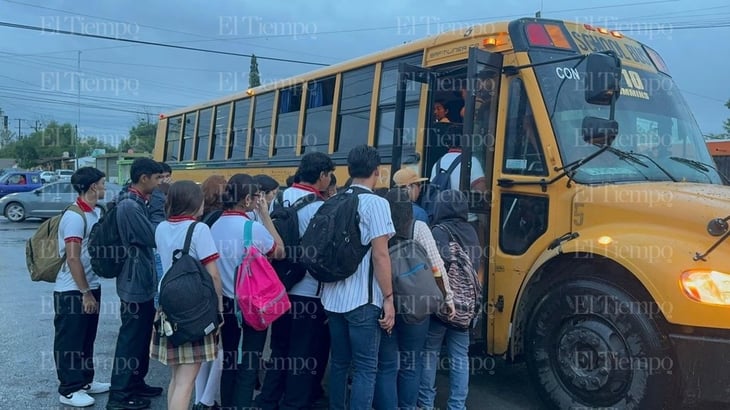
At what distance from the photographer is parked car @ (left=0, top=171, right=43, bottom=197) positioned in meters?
23.7

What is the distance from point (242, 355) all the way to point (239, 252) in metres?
0.73

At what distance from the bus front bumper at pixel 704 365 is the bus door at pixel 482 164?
1.55m

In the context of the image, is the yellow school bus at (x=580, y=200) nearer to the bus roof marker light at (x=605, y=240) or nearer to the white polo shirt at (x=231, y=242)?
the bus roof marker light at (x=605, y=240)

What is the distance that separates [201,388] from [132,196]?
1575 mm

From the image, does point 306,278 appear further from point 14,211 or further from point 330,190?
point 14,211

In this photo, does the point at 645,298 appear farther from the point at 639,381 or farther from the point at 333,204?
the point at 333,204

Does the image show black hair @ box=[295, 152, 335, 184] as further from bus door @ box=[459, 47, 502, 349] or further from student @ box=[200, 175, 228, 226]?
bus door @ box=[459, 47, 502, 349]

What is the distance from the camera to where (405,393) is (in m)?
3.97

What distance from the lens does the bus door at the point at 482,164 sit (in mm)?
4609

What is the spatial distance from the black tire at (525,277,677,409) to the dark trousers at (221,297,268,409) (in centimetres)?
202

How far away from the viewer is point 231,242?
390cm

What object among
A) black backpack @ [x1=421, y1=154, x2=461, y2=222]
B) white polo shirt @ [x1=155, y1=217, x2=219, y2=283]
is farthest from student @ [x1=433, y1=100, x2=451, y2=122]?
white polo shirt @ [x1=155, y1=217, x2=219, y2=283]

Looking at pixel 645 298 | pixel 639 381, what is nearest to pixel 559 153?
pixel 645 298

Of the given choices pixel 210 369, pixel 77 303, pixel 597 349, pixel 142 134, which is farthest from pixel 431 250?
pixel 142 134
